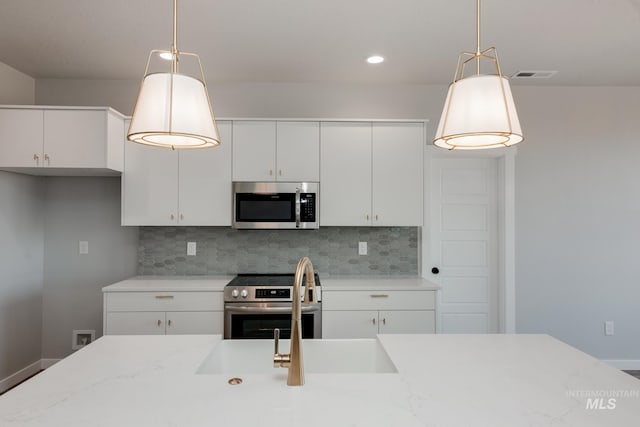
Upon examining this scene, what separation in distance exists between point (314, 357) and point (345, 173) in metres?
1.96

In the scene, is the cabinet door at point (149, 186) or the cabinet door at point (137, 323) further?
the cabinet door at point (149, 186)

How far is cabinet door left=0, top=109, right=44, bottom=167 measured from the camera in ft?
9.63

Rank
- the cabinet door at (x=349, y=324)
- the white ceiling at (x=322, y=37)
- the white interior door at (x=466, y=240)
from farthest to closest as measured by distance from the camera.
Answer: the white interior door at (x=466, y=240) → the cabinet door at (x=349, y=324) → the white ceiling at (x=322, y=37)

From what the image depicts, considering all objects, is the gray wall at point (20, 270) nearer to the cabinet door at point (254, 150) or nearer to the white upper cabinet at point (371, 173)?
the cabinet door at point (254, 150)

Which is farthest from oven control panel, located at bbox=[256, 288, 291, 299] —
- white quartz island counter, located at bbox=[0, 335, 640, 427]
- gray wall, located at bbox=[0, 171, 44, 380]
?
gray wall, located at bbox=[0, 171, 44, 380]

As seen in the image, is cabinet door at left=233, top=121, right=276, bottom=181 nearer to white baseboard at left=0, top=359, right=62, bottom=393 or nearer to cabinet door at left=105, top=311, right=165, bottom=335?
cabinet door at left=105, top=311, right=165, bottom=335

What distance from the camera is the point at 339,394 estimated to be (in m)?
1.18

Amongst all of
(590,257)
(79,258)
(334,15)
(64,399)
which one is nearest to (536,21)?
(334,15)

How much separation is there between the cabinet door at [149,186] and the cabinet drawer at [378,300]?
1.44 meters

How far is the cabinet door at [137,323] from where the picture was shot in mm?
2998

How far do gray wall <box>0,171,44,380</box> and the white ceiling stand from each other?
1.03m

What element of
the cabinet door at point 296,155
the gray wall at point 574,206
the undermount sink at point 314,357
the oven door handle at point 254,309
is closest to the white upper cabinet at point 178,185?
the cabinet door at point 296,155

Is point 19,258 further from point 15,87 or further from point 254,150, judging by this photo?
point 254,150

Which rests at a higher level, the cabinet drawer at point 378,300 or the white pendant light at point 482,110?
the white pendant light at point 482,110
